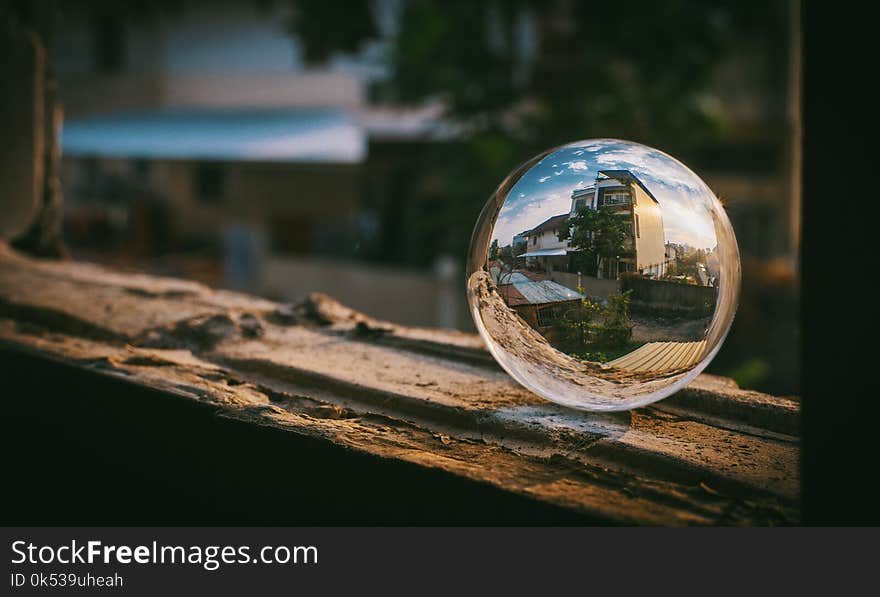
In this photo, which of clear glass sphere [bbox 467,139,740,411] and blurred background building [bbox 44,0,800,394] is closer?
clear glass sphere [bbox 467,139,740,411]

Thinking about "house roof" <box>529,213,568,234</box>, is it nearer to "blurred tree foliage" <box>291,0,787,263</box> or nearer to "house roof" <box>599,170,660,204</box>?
"house roof" <box>599,170,660,204</box>

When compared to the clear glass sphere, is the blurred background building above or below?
above

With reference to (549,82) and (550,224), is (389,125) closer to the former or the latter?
(549,82)

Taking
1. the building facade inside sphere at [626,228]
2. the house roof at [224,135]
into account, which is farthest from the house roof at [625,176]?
the house roof at [224,135]

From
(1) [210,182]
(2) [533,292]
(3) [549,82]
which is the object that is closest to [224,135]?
(1) [210,182]

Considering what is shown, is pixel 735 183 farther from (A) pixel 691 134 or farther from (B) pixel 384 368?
(B) pixel 384 368

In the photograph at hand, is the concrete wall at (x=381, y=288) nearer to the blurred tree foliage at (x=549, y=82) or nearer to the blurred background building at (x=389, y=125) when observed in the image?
the blurred background building at (x=389, y=125)

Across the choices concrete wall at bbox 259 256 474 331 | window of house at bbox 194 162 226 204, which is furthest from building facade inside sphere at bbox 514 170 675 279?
window of house at bbox 194 162 226 204
